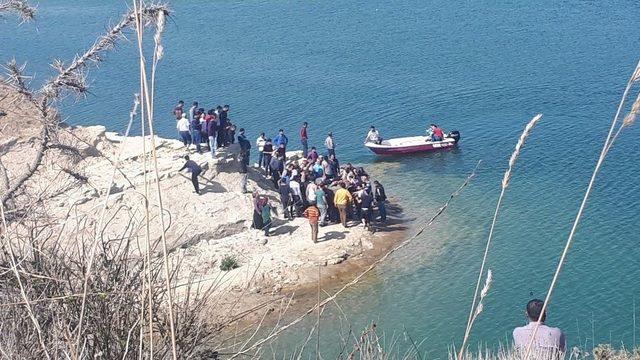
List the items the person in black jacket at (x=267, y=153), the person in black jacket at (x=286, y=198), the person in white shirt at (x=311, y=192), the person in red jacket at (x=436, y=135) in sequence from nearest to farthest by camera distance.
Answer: the person in white shirt at (x=311, y=192), the person in black jacket at (x=286, y=198), the person in black jacket at (x=267, y=153), the person in red jacket at (x=436, y=135)

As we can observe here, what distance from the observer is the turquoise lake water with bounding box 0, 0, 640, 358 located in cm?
1928

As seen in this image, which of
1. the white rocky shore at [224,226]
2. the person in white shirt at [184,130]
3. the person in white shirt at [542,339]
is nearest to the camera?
the person in white shirt at [542,339]

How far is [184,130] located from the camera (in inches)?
950

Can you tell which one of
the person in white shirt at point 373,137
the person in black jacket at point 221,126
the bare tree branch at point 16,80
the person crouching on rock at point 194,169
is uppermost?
the bare tree branch at point 16,80

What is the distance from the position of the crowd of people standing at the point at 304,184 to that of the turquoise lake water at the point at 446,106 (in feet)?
5.69

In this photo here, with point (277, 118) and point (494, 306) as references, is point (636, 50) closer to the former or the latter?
point (277, 118)

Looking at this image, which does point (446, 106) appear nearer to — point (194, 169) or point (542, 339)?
point (194, 169)

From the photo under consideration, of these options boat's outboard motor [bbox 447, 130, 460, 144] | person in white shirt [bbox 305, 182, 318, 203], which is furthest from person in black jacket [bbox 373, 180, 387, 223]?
boat's outboard motor [bbox 447, 130, 460, 144]

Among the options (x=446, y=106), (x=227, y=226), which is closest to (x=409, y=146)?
(x=446, y=106)

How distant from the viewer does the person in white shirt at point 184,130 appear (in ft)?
78.6

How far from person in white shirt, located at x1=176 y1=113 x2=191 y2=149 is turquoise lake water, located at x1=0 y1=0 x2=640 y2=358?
6.25 metres

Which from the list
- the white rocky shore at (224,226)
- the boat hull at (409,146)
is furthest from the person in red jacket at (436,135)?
the white rocky shore at (224,226)

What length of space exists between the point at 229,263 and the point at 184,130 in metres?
5.18

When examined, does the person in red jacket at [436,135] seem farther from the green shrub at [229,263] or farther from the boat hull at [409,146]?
the green shrub at [229,263]
